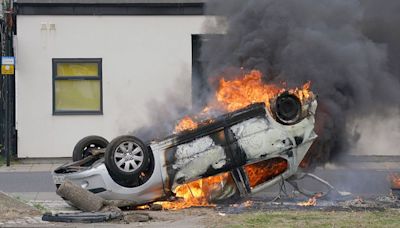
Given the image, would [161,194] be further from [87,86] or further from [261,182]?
[87,86]

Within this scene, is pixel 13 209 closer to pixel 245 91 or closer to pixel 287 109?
pixel 245 91

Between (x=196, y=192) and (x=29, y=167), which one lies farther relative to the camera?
(x=29, y=167)

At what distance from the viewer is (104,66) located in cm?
1791

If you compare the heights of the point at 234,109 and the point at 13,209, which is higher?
the point at 234,109

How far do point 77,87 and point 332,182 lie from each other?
749 cm

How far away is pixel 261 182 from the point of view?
35.9ft

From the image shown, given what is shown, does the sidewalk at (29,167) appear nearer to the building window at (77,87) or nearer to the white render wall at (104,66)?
the white render wall at (104,66)

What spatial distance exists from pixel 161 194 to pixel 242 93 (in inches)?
80.2

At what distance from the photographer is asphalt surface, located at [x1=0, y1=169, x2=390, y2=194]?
12.9 meters

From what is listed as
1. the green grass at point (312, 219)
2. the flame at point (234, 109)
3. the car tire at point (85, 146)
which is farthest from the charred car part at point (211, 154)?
the car tire at point (85, 146)

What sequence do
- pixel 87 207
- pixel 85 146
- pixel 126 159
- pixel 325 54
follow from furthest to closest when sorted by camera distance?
pixel 85 146 < pixel 325 54 < pixel 126 159 < pixel 87 207

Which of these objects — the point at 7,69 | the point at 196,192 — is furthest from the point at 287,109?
the point at 7,69

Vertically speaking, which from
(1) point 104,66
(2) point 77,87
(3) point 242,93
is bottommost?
(3) point 242,93

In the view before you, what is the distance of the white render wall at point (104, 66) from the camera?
1775 centimetres
